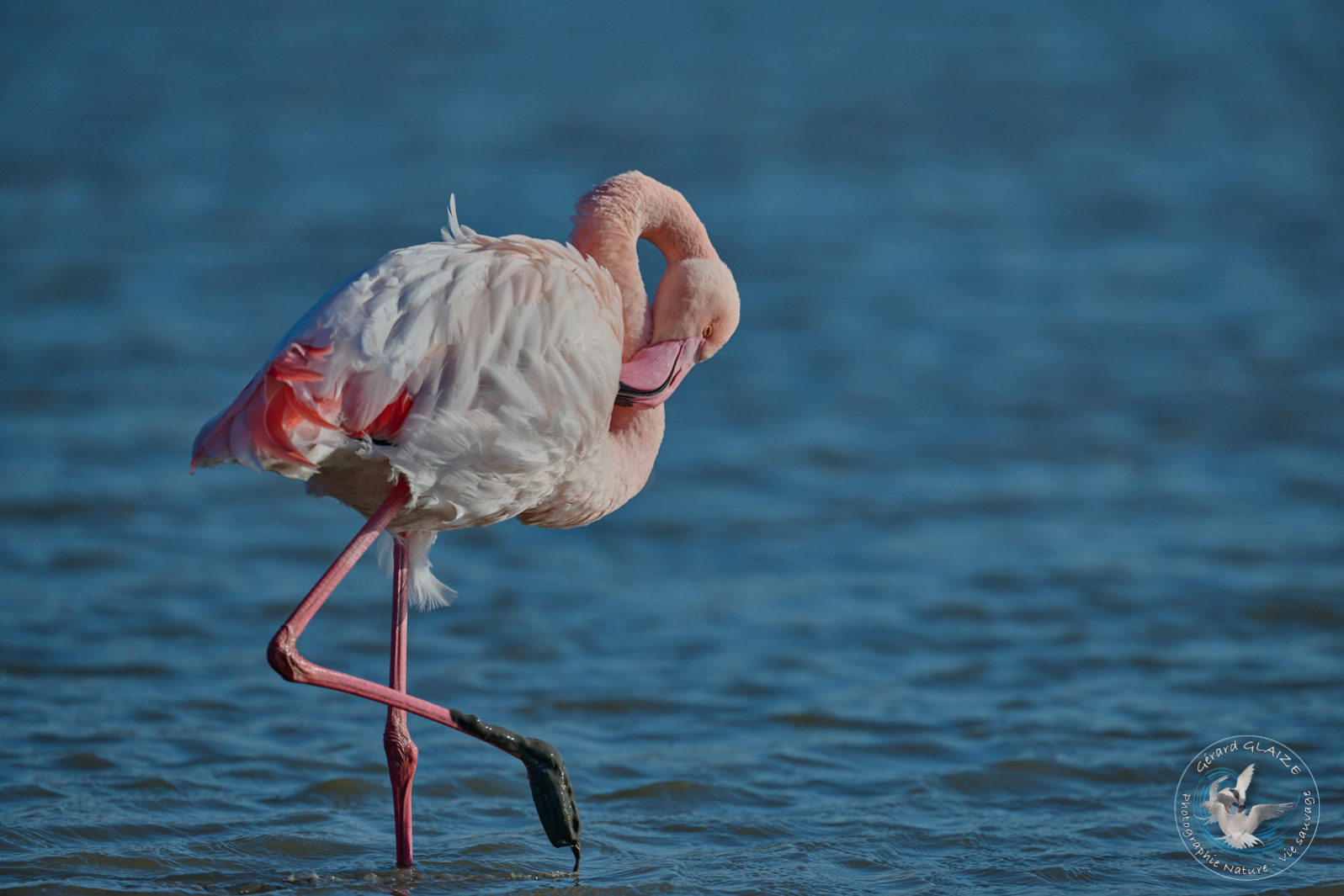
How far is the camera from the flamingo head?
482 centimetres

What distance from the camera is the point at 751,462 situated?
9766mm

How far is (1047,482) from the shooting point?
30.8 feet

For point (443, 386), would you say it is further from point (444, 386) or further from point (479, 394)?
point (479, 394)

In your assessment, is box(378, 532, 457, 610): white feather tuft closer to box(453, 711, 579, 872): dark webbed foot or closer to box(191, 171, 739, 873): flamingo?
box(191, 171, 739, 873): flamingo

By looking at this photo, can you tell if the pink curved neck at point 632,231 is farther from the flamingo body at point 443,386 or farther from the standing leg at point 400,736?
the standing leg at point 400,736

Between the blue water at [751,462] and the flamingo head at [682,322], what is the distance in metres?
1.59

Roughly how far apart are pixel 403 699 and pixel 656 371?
4.22 feet

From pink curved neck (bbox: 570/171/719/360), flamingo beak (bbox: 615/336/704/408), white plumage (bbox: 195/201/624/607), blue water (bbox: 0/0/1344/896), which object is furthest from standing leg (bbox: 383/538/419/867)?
pink curved neck (bbox: 570/171/719/360)

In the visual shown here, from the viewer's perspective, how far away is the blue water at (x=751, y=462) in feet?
17.8

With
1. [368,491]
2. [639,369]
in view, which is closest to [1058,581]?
[639,369]

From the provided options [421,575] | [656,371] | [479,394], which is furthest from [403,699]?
[656,371]

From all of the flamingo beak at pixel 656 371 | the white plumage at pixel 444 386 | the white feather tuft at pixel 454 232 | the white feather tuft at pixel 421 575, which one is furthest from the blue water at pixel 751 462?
the white feather tuft at pixel 454 232

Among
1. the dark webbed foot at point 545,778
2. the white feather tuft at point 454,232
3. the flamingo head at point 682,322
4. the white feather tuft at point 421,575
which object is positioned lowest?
the dark webbed foot at point 545,778

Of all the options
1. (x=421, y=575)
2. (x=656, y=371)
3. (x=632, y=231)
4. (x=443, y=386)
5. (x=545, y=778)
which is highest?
(x=632, y=231)
